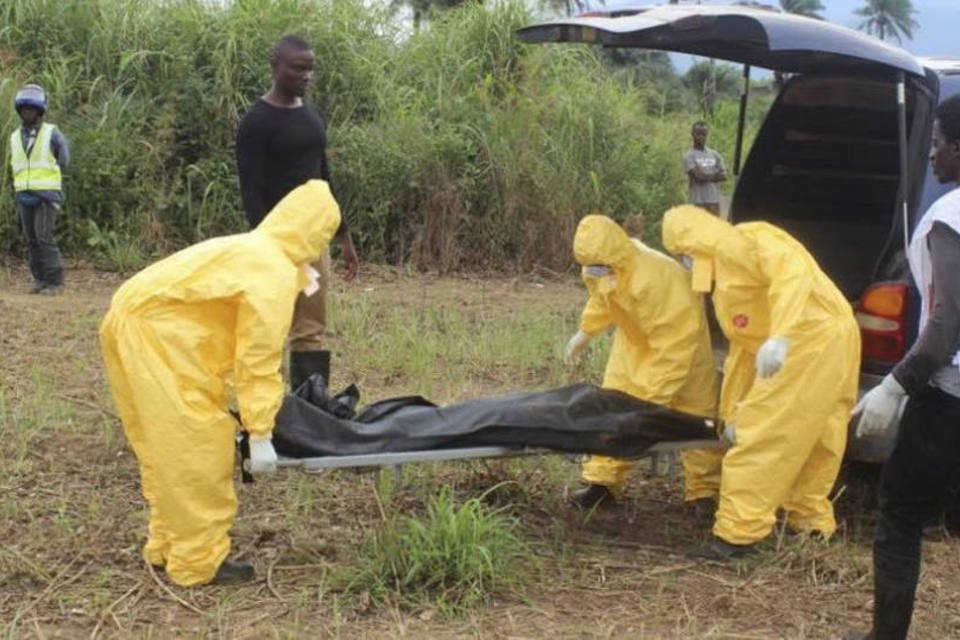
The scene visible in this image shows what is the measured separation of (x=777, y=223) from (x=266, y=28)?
6789mm

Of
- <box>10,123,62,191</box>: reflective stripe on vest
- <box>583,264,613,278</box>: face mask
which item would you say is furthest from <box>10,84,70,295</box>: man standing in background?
<box>583,264,613,278</box>: face mask

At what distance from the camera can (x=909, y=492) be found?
11.5 ft

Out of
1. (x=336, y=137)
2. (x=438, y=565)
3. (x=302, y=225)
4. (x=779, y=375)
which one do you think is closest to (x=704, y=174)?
(x=336, y=137)

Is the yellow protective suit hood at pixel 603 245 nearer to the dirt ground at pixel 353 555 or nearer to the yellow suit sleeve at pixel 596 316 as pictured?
the yellow suit sleeve at pixel 596 316

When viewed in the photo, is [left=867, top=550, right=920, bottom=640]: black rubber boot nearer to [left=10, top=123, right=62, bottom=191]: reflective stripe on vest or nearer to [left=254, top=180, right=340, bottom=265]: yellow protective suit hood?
[left=254, top=180, right=340, bottom=265]: yellow protective suit hood

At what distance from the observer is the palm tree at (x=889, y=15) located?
5584cm

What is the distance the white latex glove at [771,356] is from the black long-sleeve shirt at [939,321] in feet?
2.42

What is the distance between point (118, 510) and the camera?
471 centimetres

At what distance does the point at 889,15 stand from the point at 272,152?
57.5 meters

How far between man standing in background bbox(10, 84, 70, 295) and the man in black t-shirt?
437 cm

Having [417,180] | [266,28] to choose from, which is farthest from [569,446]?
[266,28]

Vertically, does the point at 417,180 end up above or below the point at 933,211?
below

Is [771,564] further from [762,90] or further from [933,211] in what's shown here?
[762,90]

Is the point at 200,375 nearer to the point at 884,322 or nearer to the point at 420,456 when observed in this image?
the point at 420,456
